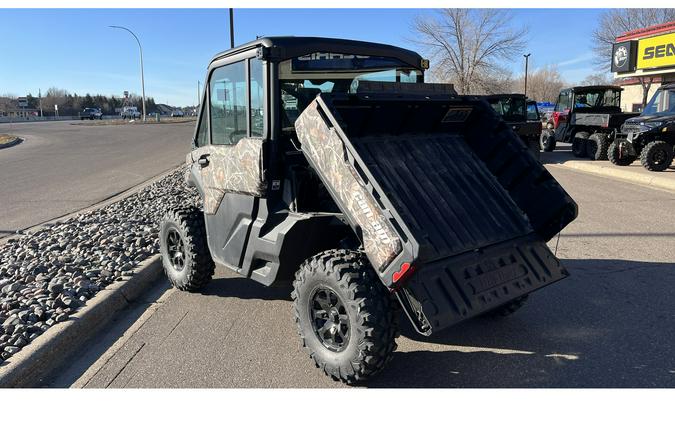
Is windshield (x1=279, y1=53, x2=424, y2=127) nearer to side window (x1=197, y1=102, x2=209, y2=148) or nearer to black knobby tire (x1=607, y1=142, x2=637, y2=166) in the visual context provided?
side window (x1=197, y1=102, x2=209, y2=148)

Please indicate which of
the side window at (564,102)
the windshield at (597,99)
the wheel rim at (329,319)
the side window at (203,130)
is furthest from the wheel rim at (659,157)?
the wheel rim at (329,319)

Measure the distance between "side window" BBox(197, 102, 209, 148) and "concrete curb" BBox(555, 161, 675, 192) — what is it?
10.7m

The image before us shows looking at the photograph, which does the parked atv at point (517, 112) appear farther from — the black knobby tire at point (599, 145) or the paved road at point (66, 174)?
the paved road at point (66, 174)

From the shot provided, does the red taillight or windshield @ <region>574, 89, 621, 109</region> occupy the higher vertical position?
A: windshield @ <region>574, 89, 621, 109</region>

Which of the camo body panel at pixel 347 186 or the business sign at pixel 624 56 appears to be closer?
the camo body panel at pixel 347 186

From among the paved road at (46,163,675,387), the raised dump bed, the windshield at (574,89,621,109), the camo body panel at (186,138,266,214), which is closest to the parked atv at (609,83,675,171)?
the windshield at (574,89,621,109)

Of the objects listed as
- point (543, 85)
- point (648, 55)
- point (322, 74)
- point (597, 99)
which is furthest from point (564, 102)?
point (543, 85)

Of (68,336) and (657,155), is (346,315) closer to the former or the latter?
(68,336)

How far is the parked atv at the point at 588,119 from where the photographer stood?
16.5 meters

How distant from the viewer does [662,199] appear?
985 cm

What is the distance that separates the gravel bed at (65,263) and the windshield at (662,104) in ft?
42.5

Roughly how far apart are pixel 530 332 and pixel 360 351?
1.69 meters

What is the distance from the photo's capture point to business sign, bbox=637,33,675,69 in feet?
80.4

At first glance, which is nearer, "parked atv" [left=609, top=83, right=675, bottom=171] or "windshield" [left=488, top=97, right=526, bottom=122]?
"parked atv" [left=609, top=83, right=675, bottom=171]
